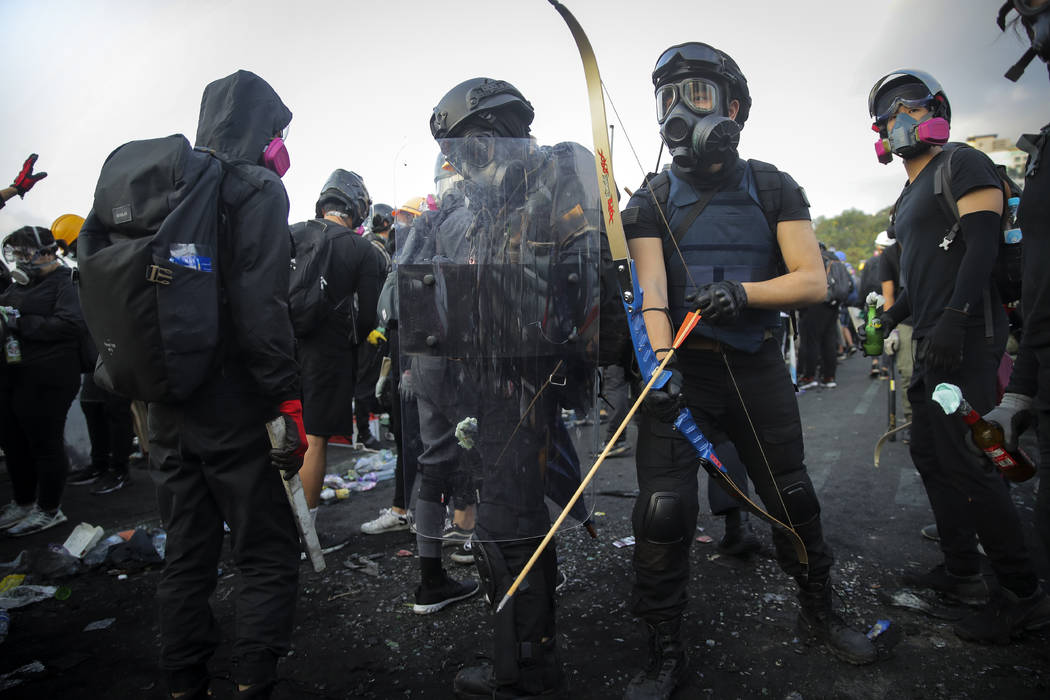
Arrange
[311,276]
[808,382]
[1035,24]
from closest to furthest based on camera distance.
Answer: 1. [1035,24]
2. [311,276]
3. [808,382]

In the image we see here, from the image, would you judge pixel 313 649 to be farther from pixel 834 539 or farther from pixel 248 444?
pixel 834 539

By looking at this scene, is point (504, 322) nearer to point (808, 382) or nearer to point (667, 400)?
point (667, 400)

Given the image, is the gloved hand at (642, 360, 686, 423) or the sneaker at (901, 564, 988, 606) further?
the sneaker at (901, 564, 988, 606)

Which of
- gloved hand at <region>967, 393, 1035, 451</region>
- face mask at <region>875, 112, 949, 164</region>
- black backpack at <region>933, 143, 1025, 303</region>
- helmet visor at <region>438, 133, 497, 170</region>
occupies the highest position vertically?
face mask at <region>875, 112, 949, 164</region>

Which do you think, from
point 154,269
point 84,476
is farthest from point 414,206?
point 84,476

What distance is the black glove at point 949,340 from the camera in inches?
97.4

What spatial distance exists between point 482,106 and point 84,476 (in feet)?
20.6

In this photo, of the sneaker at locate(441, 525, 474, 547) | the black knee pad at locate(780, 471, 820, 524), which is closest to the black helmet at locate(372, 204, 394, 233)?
the sneaker at locate(441, 525, 474, 547)

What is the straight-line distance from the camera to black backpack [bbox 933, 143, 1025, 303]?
2605mm

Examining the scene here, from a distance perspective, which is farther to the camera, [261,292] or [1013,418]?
[261,292]

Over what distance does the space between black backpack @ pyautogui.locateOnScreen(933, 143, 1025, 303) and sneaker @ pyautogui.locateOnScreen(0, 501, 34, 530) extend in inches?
245

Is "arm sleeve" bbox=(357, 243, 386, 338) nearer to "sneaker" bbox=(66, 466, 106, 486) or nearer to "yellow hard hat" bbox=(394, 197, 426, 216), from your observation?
"yellow hard hat" bbox=(394, 197, 426, 216)

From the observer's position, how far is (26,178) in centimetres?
430

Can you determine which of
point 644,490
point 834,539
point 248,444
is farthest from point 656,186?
point 834,539
